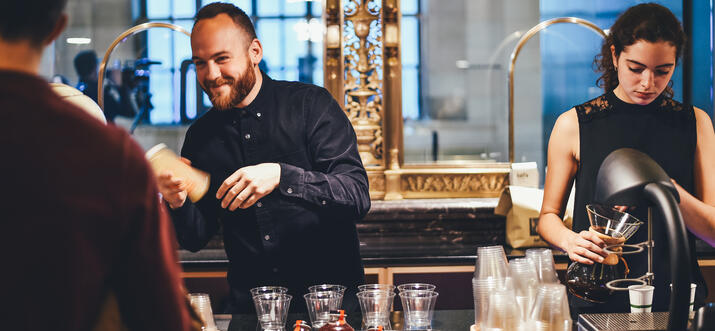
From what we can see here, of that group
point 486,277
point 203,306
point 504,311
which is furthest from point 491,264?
point 203,306

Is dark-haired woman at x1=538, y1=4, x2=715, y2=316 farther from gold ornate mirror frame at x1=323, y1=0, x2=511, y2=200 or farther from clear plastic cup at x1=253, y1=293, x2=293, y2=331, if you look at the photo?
gold ornate mirror frame at x1=323, y1=0, x2=511, y2=200

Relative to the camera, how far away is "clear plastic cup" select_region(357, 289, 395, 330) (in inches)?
57.6

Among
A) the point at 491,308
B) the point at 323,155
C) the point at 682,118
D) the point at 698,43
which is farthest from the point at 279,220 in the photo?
the point at 698,43

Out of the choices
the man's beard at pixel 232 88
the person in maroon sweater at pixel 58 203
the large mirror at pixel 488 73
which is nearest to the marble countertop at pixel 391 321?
the man's beard at pixel 232 88

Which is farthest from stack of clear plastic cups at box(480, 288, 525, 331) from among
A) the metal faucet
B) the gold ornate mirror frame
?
the metal faucet

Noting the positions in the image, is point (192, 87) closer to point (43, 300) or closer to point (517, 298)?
point (517, 298)

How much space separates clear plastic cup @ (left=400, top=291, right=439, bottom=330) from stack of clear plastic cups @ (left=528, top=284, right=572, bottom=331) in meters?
0.25

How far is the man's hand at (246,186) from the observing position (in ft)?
5.39

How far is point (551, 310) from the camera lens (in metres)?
1.24

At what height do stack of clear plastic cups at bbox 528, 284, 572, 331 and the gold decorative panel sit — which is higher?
the gold decorative panel

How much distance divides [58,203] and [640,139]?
169 cm

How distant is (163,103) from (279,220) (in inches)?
78.8

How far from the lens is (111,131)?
614 millimetres

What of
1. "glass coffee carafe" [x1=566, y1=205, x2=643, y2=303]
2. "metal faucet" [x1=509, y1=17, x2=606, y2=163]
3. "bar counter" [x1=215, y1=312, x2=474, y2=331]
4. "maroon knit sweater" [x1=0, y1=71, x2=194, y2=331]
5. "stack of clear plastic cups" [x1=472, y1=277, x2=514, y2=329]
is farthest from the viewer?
"metal faucet" [x1=509, y1=17, x2=606, y2=163]
